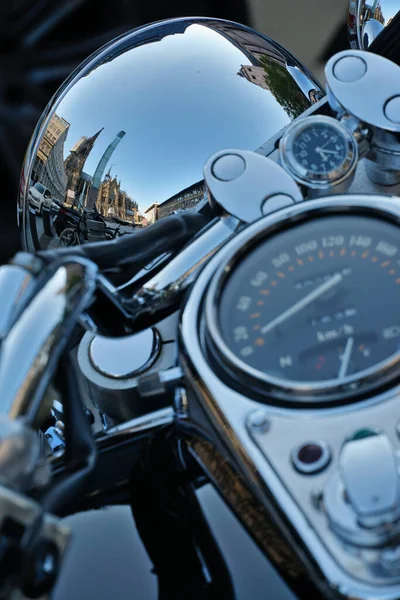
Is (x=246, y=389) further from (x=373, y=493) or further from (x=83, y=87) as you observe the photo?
(x=83, y=87)

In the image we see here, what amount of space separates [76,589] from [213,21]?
89cm

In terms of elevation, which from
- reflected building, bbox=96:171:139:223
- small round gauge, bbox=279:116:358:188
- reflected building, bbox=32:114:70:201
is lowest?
small round gauge, bbox=279:116:358:188

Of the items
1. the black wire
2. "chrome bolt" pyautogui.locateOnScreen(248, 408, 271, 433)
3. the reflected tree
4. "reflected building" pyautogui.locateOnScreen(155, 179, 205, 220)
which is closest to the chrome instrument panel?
"chrome bolt" pyautogui.locateOnScreen(248, 408, 271, 433)

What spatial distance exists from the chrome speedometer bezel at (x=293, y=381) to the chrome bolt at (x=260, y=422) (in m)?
0.02

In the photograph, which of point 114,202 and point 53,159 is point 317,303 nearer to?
point 114,202

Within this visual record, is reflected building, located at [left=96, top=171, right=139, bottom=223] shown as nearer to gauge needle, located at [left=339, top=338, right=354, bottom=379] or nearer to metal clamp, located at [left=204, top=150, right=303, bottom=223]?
metal clamp, located at [left=204, top=150, right=303, bottom=223]

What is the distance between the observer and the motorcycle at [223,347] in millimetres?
835

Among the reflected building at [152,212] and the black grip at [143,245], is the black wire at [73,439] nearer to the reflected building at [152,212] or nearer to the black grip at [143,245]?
the black grip at [143,245]

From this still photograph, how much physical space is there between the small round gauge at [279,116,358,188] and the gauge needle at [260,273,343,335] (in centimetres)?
20

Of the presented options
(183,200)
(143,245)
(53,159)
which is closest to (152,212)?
(183,200)

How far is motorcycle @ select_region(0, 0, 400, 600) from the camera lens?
2.74 ft

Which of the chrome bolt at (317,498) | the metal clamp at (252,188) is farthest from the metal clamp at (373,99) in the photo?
the chrome bolt at (317,498)

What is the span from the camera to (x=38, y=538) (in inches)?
31.1

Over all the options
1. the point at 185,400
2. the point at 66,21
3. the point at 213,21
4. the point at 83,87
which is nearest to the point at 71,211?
the point at 83,87
